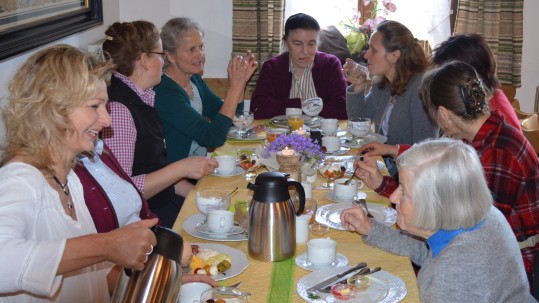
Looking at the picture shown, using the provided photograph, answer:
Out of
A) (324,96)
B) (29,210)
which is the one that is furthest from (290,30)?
(29,210)

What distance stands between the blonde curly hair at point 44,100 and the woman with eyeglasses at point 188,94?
1.42 metres

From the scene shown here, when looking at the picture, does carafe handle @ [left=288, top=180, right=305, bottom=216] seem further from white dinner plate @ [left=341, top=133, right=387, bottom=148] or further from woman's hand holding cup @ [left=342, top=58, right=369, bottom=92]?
woman's hand holding cup @ [left=342, top=58, right=369, bottom=92]

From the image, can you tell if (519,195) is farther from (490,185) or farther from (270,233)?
(270,233)

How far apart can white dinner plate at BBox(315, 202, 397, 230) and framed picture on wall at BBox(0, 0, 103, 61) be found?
132cm

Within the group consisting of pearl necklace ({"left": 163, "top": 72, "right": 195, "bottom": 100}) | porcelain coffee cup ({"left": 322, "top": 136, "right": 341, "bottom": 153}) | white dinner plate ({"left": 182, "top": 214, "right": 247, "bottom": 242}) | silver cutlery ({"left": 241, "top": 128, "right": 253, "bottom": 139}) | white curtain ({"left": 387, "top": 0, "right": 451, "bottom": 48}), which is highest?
white curtain ({"left": 387, "top": 0, "right": 451, "bottom": 48})

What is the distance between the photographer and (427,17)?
15.6 ft

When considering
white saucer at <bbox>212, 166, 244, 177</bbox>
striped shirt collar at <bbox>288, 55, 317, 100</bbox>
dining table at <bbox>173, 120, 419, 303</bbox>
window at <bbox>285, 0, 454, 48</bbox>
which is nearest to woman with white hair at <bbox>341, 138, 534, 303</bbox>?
dining table at <bbox>173, 120, 419, 303</bbox>

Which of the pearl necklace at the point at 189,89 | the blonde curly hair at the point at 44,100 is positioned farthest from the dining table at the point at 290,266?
the pearl necklace at the point at 189,89

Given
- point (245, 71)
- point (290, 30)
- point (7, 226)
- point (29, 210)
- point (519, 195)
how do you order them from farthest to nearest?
point (290, 30), point (245, 71), point (519, 195), point (29, 210), point (7, 226)

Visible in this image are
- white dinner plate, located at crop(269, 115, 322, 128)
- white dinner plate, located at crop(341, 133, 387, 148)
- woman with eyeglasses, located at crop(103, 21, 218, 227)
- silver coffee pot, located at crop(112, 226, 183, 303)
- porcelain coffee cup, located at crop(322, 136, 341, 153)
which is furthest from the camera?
white dinner plate, located at crop(269, 115, 322, 128)

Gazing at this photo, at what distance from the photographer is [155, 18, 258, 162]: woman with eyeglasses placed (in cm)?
306

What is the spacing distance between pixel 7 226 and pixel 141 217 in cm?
84

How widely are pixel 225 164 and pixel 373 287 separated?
3.59 feet

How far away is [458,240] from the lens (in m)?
1.61
